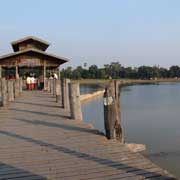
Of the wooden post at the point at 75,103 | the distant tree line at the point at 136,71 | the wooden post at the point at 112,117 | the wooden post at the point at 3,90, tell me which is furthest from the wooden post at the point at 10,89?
the distant tree line at the point at 136,71

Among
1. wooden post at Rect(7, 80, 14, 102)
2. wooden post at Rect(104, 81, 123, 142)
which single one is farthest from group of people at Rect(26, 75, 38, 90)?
wooden post at Rect(104, 81, 123, 142)

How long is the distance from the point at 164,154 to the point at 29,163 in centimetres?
1077

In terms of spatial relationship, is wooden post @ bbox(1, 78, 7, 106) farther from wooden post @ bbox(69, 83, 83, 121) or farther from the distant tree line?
the distant tree line

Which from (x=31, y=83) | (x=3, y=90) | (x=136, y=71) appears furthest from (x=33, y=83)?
(x=136, y=71)

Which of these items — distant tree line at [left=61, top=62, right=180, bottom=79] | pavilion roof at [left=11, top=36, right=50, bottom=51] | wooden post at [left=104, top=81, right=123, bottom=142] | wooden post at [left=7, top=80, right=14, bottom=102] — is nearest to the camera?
wooden post at [left=104, top=81, right=123, bottom=142]

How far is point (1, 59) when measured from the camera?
1165 inches

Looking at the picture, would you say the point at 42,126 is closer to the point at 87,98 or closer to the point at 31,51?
the point at 31,51

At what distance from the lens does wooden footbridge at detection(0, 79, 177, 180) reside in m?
5.61

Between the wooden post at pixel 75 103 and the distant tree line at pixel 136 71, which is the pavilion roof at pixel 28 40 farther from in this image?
the distant tree line at pixel 136 71

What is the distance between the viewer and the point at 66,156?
681 cm

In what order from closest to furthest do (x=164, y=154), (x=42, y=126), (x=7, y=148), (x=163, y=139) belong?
(x=7, y=148) → (x=42, y=126) → (x=164, y=154) → (x=163, y=139)

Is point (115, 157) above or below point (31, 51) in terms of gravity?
below

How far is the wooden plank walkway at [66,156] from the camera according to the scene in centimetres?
562

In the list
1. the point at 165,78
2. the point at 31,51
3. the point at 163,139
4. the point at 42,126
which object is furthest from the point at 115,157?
the point at 165,78
